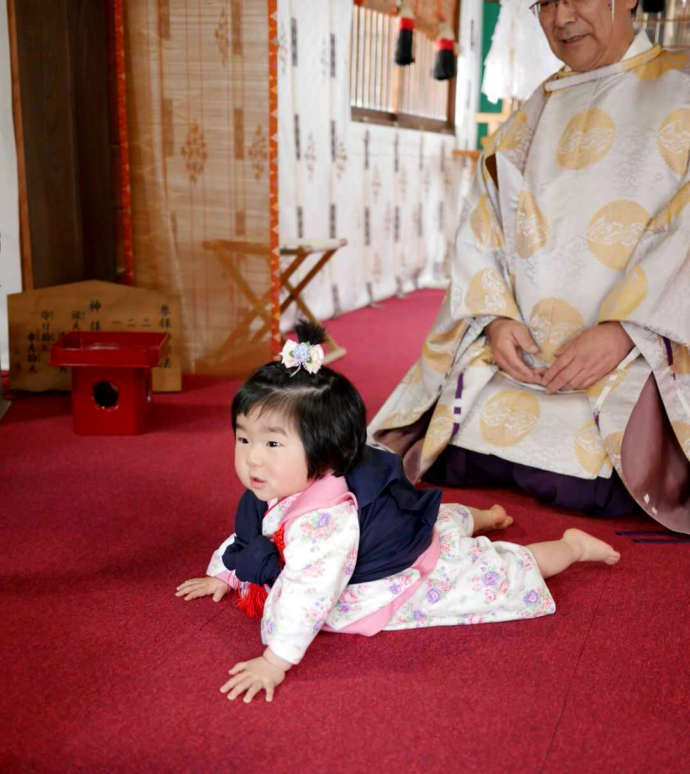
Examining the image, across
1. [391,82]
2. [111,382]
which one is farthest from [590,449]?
[391,82]

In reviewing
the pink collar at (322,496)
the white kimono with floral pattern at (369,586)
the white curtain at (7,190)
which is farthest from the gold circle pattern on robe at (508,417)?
the white curtain at (7,190)

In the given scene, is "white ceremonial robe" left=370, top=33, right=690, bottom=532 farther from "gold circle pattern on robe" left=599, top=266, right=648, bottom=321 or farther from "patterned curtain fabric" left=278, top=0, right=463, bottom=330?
"patterned curtain fabric" left=278, top=0, right=463, bottom=330

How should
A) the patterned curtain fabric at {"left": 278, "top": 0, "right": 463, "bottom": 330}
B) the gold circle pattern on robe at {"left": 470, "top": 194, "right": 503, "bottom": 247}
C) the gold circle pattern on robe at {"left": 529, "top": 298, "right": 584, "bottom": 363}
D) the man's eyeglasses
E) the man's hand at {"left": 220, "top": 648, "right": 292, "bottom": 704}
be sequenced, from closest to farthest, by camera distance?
the man's hand at {"left": 220, "top": 648, "right": 292, "bottom": 704}, the man's eyeglasses, the gold circle pattern on robe at {"left": 529, "top": 298, "right": 584, "bottom": 363}, the gold circle pattern on robe at {"left": 470, "top": 194, "right": 503, "bottom": 247}, the patterned curtain fabric at {"left": 278, "top": 0, "right": 463, "bottom": 330}

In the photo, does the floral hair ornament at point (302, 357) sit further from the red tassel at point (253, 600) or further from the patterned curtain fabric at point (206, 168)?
the patterned curtain fabric at point (206, 168)

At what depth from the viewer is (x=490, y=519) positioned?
5.86 feet

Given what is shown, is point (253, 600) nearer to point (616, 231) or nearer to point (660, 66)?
point (616, 231)

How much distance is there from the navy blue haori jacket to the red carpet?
12 centimetres

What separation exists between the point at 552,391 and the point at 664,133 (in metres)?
0.62

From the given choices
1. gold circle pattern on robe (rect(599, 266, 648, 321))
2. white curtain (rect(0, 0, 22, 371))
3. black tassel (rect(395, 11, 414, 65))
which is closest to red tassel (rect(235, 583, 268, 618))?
gold circle pattern on robe (rect(599, 266, 648, 321))

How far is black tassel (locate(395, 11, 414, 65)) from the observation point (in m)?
4.92

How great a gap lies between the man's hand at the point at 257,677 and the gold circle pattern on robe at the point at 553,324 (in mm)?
1060

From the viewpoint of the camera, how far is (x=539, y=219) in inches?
79.0

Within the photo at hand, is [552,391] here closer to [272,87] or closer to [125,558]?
[125,558]

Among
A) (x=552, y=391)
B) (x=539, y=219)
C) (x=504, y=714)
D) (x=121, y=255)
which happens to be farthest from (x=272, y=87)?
(x=504, y=714)
